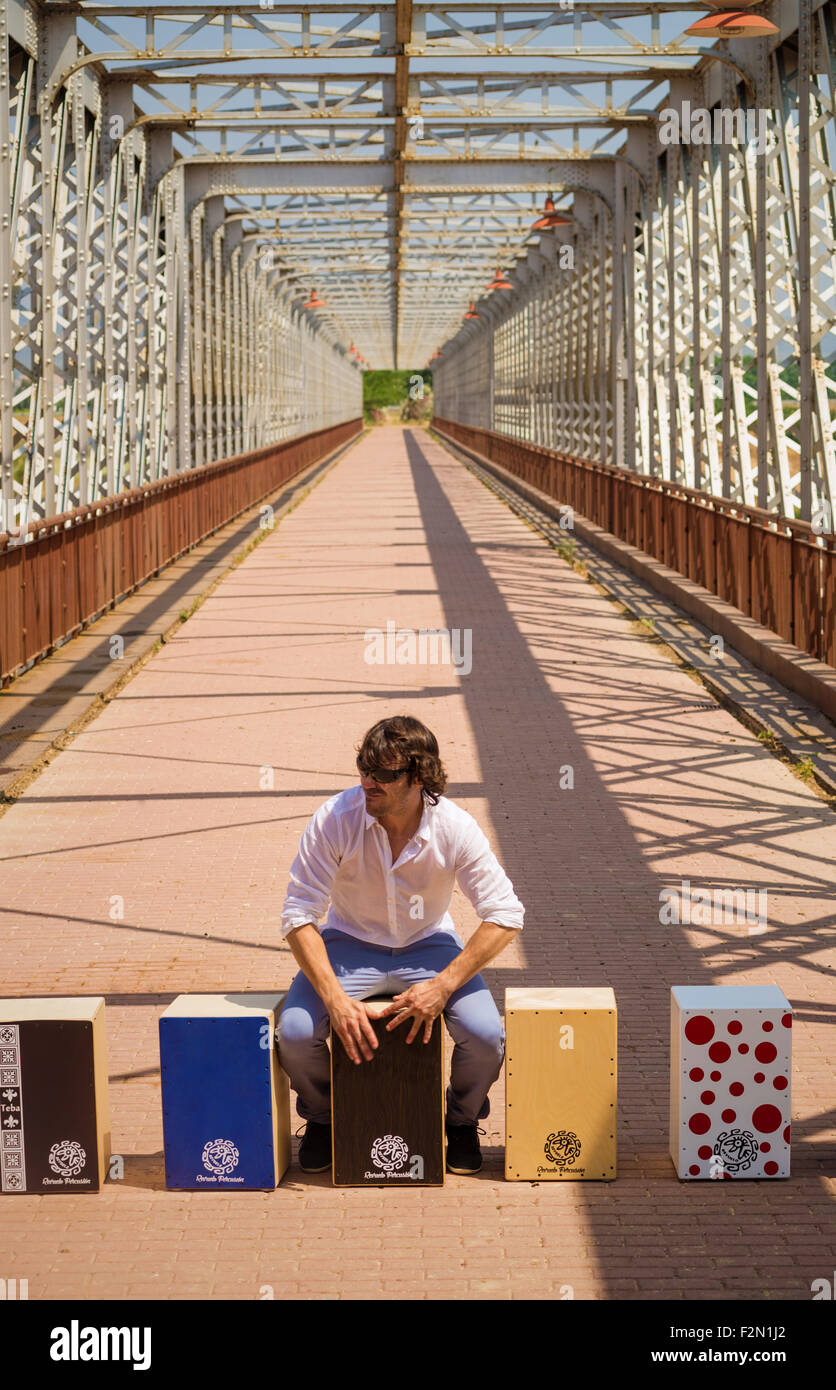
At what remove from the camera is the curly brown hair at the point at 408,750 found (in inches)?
210

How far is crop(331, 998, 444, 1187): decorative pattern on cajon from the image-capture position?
541 cm

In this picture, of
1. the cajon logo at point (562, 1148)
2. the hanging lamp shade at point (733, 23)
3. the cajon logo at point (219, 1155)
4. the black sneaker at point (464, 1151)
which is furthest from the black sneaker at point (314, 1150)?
the hanging lamp shade at point (733, 23)

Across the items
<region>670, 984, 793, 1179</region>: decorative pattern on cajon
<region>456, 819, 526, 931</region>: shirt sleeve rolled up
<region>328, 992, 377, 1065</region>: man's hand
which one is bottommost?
<region>670, 984, 793, 1179</region>: decorative pattern on cajon

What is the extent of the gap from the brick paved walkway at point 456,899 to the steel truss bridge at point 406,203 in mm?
2555

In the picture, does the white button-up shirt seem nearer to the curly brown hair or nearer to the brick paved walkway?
the curly brown hair

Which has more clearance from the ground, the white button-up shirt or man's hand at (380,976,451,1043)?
the white button-up shirt

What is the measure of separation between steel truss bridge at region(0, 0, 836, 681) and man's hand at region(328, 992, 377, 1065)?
8949 mm

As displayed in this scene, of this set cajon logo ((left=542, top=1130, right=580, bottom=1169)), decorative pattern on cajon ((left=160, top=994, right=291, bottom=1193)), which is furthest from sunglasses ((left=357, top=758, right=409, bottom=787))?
cajon logo ((left=542, top=1130, right=580, bottom=1169))

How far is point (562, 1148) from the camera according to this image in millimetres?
5430

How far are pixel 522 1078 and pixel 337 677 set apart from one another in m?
9.54

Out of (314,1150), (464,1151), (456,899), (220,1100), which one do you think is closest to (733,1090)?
(464,1151)

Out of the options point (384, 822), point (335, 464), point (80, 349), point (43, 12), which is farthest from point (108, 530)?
point (335, 464)

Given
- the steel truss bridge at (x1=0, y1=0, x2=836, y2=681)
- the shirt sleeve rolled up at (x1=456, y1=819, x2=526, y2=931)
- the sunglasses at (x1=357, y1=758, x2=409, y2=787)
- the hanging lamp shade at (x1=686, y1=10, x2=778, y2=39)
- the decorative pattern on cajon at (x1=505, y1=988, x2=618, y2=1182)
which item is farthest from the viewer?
the steel truss bridge at (x1=0, y1=0, x2=836, y2=681)

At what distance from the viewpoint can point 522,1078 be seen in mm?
5488
